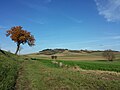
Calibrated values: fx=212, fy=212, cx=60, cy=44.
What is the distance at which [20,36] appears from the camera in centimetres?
8088

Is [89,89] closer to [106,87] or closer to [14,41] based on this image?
[106,87]

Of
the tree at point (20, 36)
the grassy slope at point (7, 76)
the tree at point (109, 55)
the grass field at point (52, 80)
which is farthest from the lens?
the tree at point (109, 55)

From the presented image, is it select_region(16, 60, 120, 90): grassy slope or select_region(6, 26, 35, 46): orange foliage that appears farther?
select_region(6, 26, 35, 46): orange foliage

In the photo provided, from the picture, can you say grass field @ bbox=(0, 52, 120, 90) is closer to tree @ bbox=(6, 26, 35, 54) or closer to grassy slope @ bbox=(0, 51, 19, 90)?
grassy slope @ bbox=(0, 51, 19, 90)

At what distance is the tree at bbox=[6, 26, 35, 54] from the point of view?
80.1m

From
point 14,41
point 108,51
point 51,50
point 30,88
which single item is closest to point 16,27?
point 14,41

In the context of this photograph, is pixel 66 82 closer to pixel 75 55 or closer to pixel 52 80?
pixel 52 80

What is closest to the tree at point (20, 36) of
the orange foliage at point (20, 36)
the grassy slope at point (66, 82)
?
the orange foliage at point (20, 36)

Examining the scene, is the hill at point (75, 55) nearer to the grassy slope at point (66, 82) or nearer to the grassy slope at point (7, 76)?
the grassy slope at point (7, 76)

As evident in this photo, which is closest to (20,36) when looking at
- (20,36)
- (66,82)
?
(20,36)

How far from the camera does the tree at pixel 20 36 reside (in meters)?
80.1

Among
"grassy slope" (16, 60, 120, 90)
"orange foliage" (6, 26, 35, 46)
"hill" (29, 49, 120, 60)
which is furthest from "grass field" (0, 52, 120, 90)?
"hill" (29, 49, 120, 60)

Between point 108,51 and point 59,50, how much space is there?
7828 cm

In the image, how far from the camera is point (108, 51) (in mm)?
108562
